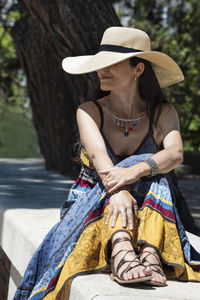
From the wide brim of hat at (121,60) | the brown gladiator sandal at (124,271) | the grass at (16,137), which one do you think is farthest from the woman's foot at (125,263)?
the grass at (16,137)

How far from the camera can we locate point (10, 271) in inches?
177

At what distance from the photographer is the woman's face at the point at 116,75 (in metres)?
3.28

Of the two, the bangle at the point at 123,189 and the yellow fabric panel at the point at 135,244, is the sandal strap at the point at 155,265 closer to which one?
the yellow fabric panel at the point at 135,244

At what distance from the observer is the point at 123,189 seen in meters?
3.06

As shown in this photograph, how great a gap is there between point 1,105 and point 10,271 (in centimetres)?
1080

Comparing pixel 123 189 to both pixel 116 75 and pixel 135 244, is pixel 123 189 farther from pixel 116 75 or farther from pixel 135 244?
pixel 116 75

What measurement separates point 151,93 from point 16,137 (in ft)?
35.5

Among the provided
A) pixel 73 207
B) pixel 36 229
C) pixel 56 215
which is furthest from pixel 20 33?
pixel 73 207

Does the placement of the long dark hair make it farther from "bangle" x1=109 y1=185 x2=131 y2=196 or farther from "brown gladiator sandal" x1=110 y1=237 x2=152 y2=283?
"brown gladiator sandal" x1=110 y1=237 x2=152 y2=283

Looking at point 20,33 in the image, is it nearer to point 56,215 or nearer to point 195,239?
point 56,215

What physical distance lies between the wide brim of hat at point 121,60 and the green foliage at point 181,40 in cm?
872

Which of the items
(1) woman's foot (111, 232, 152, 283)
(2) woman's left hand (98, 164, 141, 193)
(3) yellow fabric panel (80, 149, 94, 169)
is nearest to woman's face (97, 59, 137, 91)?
(3) yellow fabric panel (80, 149, 94, 169)

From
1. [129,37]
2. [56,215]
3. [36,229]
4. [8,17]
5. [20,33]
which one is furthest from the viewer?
[8,17]

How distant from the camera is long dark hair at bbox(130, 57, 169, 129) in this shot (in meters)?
3.41
